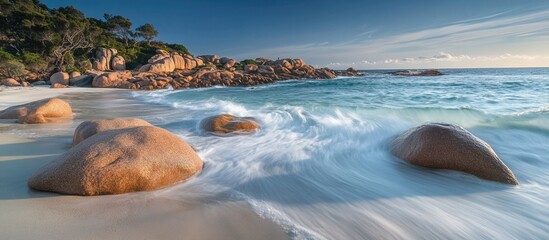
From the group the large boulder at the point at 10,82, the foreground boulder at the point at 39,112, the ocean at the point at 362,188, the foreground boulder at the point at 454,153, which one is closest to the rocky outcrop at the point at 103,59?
the large boulder at the point at 10,82

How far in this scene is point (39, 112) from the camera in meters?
7.62

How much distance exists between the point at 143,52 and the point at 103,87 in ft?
76.6

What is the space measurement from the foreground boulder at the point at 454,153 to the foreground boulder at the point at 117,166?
3739 mm

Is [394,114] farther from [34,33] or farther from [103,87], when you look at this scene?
[34,33]

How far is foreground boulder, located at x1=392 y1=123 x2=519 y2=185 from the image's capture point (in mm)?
3988

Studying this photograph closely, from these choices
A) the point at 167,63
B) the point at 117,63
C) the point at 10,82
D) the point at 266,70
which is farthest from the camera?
the point at 266,70

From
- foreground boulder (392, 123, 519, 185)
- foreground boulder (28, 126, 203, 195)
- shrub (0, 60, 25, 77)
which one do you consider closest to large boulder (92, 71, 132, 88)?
shrub (0, 60, 25, 77)

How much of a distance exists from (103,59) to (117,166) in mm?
42407

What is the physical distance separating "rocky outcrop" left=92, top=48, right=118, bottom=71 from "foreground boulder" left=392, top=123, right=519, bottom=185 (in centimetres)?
4320

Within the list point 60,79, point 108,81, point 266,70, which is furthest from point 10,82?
point 266,70

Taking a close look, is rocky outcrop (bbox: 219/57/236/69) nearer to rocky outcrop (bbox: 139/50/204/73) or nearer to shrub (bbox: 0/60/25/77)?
rocky outcrop (bbox: 139/50/204/73)

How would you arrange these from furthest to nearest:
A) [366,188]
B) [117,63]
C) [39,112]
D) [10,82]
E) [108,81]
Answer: [117,63]
[108,81]
[10,82]
[39,112]
[366,188]

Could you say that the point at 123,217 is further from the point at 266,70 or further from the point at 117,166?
the point at 266,70

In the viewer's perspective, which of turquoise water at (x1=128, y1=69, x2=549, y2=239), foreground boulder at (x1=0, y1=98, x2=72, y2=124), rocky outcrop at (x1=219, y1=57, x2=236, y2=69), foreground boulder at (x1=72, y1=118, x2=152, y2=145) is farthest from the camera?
rocky outcrop at (x1=219, y1=57, x2=236, y2=69)
